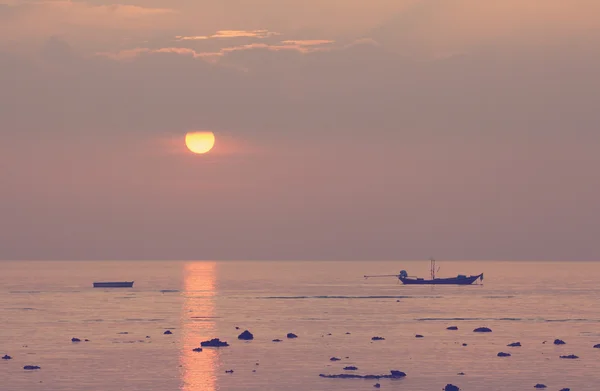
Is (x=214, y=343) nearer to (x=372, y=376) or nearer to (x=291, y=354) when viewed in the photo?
(x=291, y=354)

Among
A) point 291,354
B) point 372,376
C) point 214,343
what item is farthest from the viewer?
point 214,343

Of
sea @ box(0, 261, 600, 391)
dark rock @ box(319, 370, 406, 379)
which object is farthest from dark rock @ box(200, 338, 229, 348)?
dark rock @ box(319, 370, 406, 379)

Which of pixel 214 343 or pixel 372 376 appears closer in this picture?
pixel 372 376

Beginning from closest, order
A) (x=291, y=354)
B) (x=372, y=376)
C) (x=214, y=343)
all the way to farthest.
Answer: (x=372, y=376)
(x=291, y=354)
(x=214, y=343)

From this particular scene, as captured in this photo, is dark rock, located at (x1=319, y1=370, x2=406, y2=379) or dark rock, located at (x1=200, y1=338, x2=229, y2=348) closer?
dark rock, located at (x1=319, y1=370, x2=406, y2=379)

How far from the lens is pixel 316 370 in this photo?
106438 millimetres

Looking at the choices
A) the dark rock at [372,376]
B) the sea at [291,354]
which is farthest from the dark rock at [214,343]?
the dark rock at [372,376]

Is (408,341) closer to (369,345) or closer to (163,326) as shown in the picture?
(369,345)

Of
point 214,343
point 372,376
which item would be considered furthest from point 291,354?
point 372,376

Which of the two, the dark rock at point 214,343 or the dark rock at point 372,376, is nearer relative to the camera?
the dark rock at point 372,376

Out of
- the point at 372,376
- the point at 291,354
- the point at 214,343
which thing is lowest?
the point at 372,376

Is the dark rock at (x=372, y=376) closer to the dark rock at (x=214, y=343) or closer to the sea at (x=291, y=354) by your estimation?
the sea at (x=291, y=354)

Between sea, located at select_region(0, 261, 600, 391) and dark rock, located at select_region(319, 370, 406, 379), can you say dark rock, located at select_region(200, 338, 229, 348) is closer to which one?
sea, located at select_region(0, 261, 600, 391)

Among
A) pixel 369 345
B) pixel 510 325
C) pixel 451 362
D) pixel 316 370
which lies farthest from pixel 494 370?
pixel 510 325
